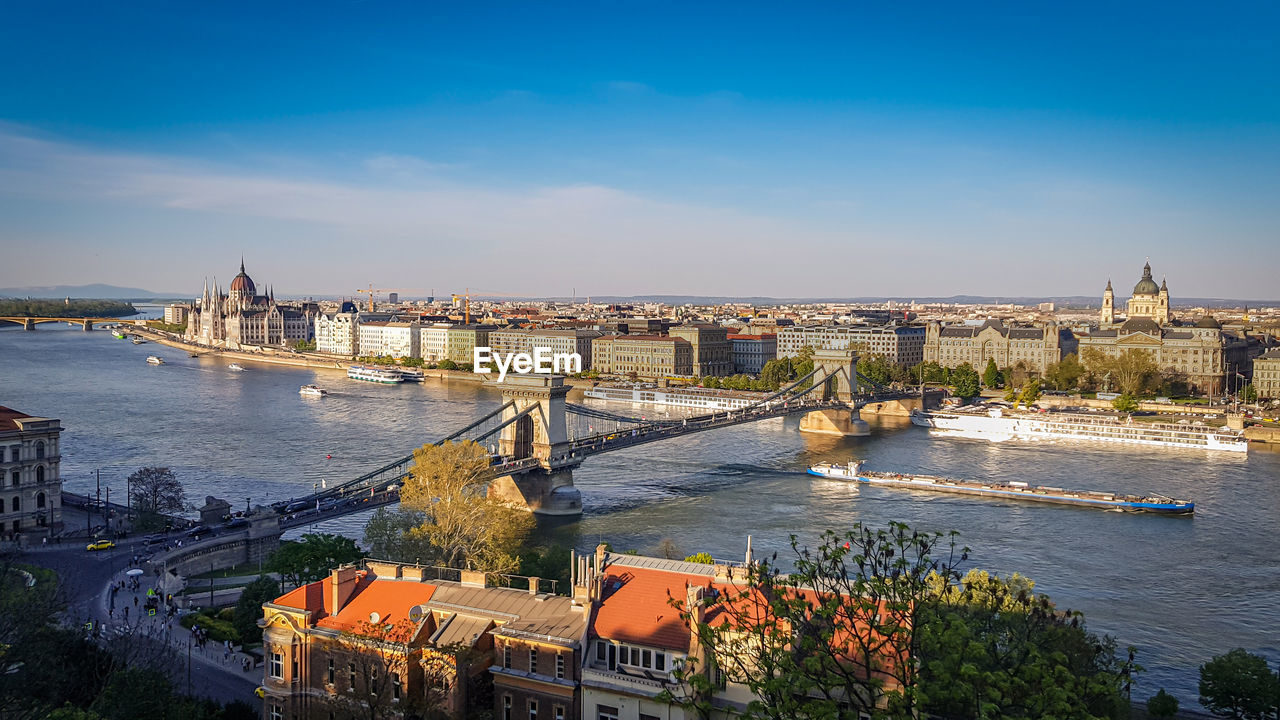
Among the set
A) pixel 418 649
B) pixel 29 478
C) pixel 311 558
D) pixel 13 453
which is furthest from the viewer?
pixel 29 478

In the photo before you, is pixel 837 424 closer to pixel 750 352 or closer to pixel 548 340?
pixel 750 352

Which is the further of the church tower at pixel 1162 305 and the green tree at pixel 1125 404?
the church tower at pixel 1162 305

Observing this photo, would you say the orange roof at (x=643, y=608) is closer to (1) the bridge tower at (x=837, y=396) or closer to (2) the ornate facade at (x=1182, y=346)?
(1) the bridge tower at (x=837, y=396)

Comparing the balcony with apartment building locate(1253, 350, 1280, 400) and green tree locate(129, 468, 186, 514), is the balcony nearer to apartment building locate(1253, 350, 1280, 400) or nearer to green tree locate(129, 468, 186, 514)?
green tree locate(129, 468, 186, 514)

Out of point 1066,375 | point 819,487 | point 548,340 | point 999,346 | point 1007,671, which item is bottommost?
point 819,487

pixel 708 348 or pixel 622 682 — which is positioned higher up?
pixel 708 348

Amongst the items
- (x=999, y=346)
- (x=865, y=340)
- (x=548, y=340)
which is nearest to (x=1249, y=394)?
(x=999, y=346)

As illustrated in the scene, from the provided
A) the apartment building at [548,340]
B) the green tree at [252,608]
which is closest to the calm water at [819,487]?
the green tree at [252,608]
